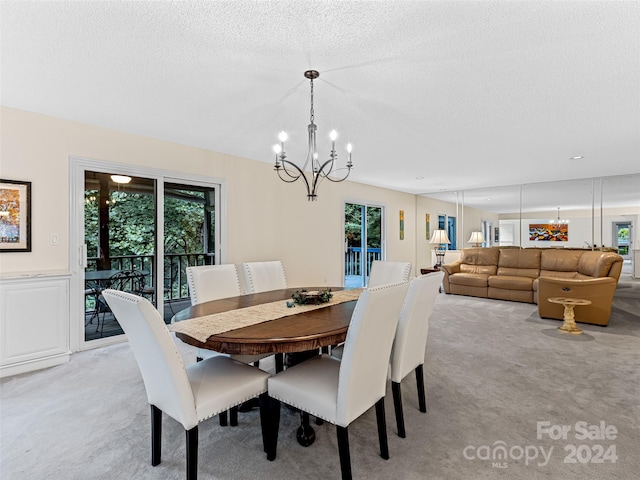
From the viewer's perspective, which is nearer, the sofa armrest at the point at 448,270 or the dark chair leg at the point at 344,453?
the dark chair leg at the point at 344,453

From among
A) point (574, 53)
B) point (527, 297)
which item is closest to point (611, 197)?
point (527, 297)

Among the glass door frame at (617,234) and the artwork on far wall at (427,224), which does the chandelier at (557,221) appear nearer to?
the glass door frame at (617,234)

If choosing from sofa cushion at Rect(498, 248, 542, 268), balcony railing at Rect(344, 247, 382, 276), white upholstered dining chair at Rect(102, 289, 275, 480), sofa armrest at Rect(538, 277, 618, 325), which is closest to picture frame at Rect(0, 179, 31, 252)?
white upholstered dining chair at Rect(102, 289, 275, 480)

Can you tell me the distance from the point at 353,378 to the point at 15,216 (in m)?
3.38

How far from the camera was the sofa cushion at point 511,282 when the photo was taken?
19.0 ft

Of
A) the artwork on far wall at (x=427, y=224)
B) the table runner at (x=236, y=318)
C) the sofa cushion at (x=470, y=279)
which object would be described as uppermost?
the artwork on far wall at (x=427, y=224)

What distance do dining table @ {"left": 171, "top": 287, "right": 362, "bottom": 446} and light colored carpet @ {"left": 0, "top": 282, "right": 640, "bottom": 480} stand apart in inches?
13.9

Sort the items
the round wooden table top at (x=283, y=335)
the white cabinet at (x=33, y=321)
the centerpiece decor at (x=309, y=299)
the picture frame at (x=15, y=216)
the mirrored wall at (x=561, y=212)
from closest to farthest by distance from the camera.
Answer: the round wooden table top at (x=283, y=335) → the centerpiece decor at (x=309, y=299) → the white cabinet at (x=33, y=321) → the picture frame at (x=15, y=216) → the mirrored wall at (x=561, y=212)

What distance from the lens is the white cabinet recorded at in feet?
9.15

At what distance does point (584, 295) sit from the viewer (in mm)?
4418

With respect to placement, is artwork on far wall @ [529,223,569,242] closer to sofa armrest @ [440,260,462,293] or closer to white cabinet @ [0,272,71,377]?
sofa armrest @ [440,260,462,293]

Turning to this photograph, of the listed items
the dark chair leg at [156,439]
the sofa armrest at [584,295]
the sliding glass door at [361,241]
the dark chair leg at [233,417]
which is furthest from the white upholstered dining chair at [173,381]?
the sliding glass door at [361,241]

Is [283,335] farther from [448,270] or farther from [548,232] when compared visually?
[548,232]

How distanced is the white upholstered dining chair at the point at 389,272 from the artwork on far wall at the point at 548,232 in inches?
268
